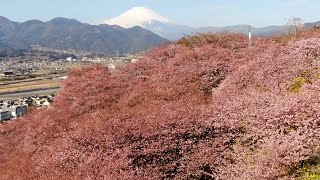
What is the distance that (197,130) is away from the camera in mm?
17469

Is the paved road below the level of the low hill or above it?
below

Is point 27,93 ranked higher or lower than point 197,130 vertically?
lower

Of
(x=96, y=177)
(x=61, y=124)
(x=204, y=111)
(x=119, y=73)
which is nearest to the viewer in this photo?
(x=96, y=177)

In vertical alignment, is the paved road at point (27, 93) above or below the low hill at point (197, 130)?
below

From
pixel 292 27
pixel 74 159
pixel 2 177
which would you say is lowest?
pixel 2 177

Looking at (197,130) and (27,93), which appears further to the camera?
(27,93)

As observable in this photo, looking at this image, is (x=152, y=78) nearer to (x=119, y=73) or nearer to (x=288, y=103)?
(x=119, y=73)

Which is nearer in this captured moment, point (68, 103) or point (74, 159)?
point (74, 159)

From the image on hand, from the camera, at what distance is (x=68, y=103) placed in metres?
26.5

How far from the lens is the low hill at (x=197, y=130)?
14109mm

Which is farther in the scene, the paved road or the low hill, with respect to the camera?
the paved road

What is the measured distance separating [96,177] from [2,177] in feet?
25.4

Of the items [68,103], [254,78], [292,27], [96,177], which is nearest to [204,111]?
[254,78]

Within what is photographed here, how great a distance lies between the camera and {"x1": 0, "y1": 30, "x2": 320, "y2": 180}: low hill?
1411cm
